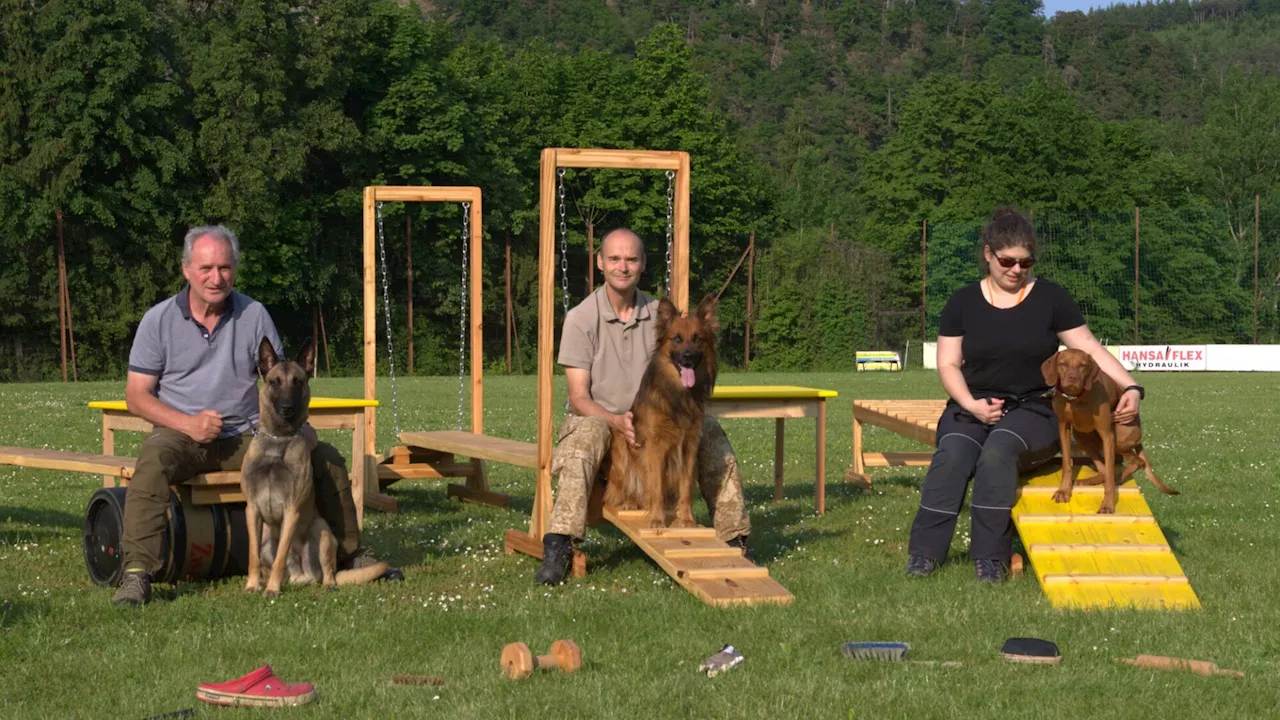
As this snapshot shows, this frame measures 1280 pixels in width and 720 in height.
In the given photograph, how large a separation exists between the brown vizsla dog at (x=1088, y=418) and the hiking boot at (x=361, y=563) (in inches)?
140

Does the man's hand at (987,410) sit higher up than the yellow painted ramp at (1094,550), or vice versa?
the man's hand at (987,410)

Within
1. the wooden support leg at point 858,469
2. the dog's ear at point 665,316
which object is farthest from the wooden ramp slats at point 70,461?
the wooden support leg at point 858,469

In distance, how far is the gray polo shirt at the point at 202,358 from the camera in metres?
7.42

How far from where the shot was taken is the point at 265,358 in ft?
23.4

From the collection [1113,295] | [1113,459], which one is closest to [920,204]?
[1113,295]

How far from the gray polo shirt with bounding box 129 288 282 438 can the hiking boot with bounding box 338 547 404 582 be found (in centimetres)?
90

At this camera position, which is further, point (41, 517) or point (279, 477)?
A: point (41, 517)

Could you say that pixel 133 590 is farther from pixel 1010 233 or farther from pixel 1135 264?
pixel 1135 264

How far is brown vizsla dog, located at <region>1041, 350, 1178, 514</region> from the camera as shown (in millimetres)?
7328

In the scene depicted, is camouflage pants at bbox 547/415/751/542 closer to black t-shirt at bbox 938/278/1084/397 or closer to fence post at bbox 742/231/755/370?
black t-shirt at bbox 938/278/1084/397

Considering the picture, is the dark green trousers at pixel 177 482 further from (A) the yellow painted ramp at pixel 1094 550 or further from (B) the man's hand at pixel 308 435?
(A) the yellow painted ramp at pixel 1094 550

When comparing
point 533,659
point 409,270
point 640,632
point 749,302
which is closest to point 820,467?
point 640,632

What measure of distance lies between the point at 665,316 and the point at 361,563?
209cm

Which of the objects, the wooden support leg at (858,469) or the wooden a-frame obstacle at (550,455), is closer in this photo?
the wooden a-frame obstacle at (550,455)
